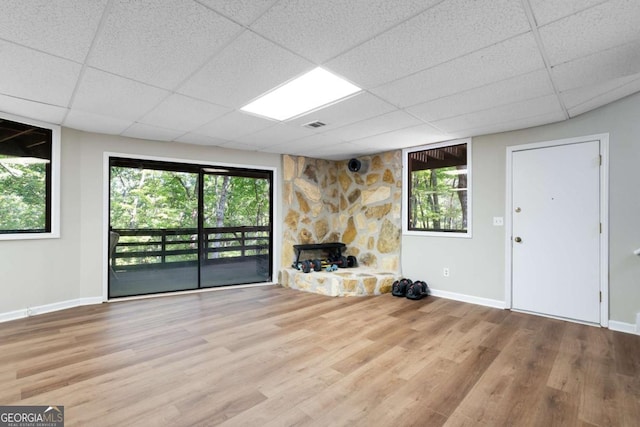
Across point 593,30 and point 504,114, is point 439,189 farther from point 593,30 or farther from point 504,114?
point 593,30

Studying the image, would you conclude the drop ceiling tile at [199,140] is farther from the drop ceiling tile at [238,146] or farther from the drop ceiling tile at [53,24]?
the drop ceiling tile at [53,24]

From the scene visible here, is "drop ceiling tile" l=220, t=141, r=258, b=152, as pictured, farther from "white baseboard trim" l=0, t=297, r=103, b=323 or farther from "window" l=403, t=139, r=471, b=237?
"white baseboard trim" l=0, t=297, r=103, b=323

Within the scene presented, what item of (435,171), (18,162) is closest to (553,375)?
(435,171)

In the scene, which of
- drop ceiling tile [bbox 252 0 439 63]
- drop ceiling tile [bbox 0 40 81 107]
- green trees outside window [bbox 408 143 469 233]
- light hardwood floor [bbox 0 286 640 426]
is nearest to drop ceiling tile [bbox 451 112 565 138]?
green trees outside window [bbox 408 143 469 233]

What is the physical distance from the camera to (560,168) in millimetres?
3445

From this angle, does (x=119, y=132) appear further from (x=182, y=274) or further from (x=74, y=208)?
(x=182, y=274)

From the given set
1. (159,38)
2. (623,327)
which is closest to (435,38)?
(159,38)

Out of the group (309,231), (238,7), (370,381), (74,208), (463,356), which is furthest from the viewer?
(309,231)

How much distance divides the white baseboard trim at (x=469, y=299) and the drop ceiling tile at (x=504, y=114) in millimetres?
2290

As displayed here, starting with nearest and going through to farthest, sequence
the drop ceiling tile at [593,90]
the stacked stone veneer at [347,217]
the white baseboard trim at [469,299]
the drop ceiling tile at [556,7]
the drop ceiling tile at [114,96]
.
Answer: the drop ceiling tile at [556,7], the drop ceiling tile at [114,96], the drop ceiling tile at [593,90], the white baseboard trim at [469,299], the stacked stone veneer at [347,217]

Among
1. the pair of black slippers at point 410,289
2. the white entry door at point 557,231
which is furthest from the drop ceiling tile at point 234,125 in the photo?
the white entry door at point 557,231

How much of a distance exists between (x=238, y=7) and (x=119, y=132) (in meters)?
3.21

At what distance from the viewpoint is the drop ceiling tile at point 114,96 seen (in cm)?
239

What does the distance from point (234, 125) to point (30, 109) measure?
6.63 feet
